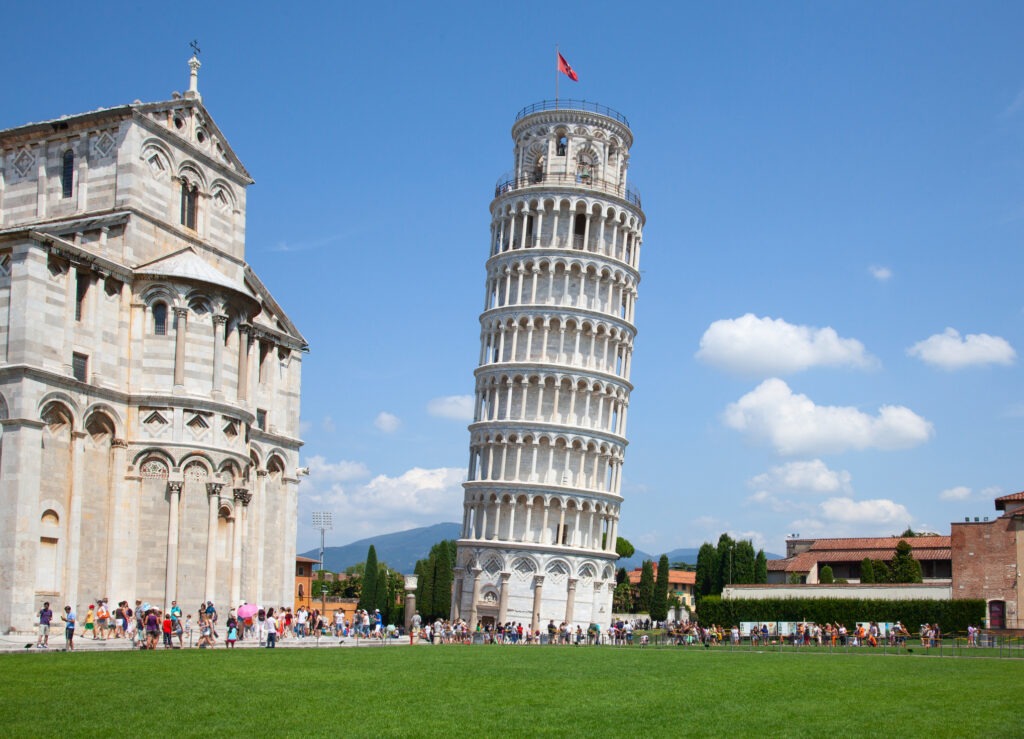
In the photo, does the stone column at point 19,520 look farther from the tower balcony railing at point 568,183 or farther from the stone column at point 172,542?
the tower balcony railing at point 568,183

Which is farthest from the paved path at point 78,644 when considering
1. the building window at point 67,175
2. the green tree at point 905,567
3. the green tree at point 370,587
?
the green tree at point 370,587

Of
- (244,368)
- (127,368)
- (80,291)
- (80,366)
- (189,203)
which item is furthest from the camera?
(189,203)

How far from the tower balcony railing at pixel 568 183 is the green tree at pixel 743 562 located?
104 feet

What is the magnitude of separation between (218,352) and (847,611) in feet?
142

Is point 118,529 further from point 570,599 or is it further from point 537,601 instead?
point 570,599

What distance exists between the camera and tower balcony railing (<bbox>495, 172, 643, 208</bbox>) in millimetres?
80188

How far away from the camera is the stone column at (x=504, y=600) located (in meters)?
74.2

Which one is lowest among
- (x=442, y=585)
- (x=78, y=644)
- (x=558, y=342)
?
(x=442, y=585)

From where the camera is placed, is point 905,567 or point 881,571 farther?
point 881,571

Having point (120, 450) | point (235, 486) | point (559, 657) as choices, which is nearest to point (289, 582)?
point (235, 486)

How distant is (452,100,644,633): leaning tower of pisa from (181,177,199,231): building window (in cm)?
3487

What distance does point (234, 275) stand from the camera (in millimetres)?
47344

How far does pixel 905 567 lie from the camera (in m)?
79.4

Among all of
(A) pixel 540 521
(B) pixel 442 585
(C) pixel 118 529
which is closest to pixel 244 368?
(C) pixel 118 529
